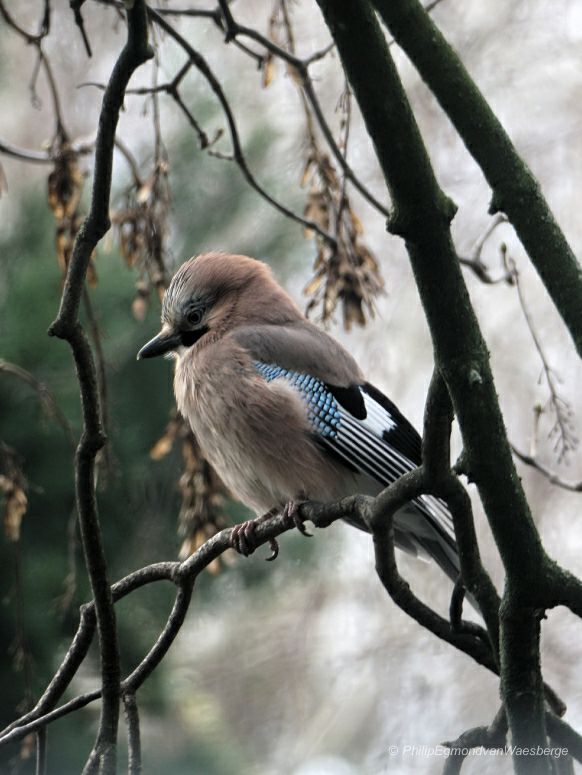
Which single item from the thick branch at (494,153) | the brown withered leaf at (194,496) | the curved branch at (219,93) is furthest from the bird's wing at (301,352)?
the thick branch at (494,153)

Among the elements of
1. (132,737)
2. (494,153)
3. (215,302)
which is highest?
(215,302)

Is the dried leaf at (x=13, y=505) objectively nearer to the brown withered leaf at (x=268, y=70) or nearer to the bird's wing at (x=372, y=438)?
the bird's wing at (x=372, y=438)

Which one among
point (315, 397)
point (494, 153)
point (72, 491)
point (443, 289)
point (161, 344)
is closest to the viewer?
point (443, 289)

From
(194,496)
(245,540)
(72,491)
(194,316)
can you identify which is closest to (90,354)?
(245,540)

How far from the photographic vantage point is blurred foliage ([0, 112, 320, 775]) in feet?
10.7

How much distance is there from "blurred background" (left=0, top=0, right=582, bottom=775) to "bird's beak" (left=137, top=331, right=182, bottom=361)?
203 mm

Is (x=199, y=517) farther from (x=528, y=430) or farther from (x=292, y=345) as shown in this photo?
(x=528, y=430)

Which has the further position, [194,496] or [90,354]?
[194,496]

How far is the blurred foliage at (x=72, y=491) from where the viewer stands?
3264 mm

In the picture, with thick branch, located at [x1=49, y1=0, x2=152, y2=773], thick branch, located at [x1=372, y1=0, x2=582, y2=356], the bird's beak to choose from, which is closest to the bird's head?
the bird's beak

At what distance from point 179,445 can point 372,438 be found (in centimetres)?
95

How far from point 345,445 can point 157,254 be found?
1.97ft

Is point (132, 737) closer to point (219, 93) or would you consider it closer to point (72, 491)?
point (219, 93)

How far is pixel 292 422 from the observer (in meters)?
2.80
